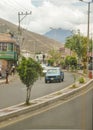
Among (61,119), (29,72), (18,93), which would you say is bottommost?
(18,93)

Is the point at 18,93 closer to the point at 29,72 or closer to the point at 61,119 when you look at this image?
the point at 29,72

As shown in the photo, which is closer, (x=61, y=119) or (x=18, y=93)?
(x=61, y=119)

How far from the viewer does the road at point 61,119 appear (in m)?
15.9

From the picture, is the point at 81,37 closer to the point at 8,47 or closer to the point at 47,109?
the point at 8,47

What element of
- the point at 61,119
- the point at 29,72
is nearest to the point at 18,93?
the point at 29,72

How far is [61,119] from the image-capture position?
17.7m

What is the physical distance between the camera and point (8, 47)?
8031cm

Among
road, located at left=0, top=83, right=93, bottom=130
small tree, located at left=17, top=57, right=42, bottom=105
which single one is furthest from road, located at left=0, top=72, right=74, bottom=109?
road, located at left=0, top=83, right=93, bottom=130

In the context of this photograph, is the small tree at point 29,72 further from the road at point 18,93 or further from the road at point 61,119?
the road at point 61,119

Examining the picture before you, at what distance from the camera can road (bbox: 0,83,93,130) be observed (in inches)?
625

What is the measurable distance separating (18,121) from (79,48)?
83.0 m

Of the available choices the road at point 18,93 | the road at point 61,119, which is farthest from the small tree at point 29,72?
the road at point 61,119

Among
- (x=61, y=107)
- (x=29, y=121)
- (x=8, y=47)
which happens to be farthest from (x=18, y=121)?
(x=8, y=47)

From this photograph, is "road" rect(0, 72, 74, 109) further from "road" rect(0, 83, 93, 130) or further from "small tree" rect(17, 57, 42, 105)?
"road" rect(0, 83, 93, 130)
